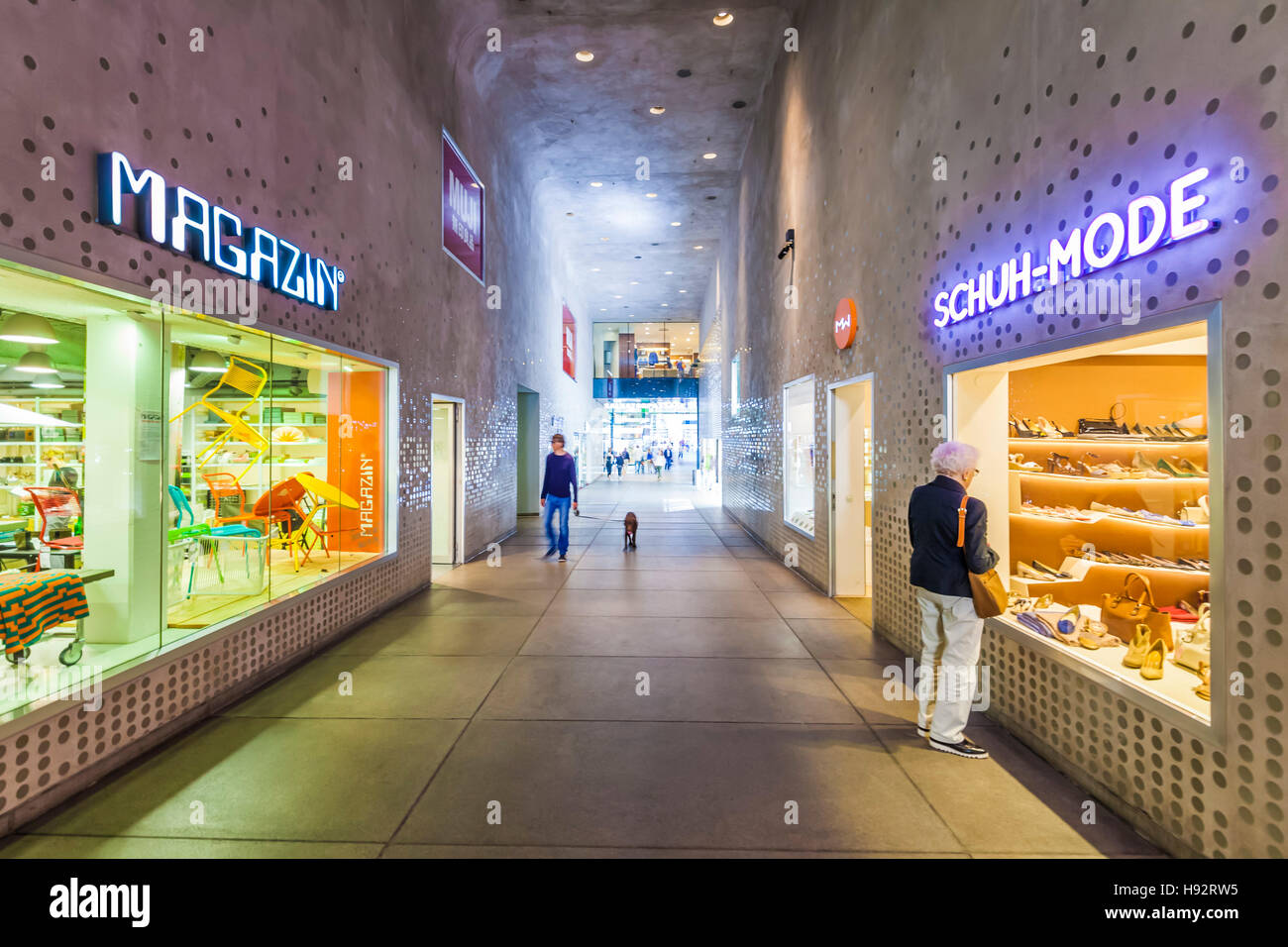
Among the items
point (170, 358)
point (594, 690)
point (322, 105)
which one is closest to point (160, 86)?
point (170, 358)

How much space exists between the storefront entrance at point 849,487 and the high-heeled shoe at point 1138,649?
11.8ft

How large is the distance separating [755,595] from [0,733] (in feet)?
20.2

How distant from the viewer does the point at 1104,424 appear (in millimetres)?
4652

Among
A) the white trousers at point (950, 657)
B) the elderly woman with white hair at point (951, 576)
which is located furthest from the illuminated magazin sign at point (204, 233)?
the white trousers at point (950, 657)

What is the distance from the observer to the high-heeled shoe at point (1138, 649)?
3174 mm

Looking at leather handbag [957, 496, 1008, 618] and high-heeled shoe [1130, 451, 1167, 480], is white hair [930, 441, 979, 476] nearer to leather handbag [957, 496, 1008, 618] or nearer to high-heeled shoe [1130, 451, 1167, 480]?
leather handbag [957, 496, 1008, 618]

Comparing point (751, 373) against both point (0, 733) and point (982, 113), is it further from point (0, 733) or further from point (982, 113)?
point (0, 733)

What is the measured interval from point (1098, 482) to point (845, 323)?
9.11ft

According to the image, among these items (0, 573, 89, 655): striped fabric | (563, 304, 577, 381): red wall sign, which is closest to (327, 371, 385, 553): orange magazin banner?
(0, 573, 89, 655): striped fabric

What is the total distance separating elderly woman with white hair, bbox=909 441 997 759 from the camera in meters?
3.35

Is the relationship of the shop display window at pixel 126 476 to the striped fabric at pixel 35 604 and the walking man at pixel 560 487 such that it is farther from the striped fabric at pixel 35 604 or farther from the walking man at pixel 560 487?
the walking man at pixel 560 487

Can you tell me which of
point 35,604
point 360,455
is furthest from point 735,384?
point 35,604

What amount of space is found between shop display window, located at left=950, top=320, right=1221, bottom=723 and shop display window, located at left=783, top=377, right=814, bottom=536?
134 inches

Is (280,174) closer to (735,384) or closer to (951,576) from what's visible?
(951,576)
